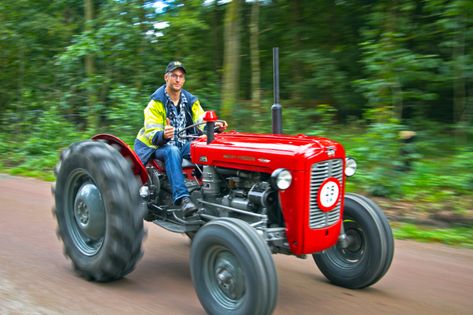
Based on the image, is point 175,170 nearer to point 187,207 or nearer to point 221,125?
point 187,207

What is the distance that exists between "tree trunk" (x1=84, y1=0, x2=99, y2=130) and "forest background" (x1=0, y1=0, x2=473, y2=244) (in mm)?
43

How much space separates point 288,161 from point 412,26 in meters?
7.35

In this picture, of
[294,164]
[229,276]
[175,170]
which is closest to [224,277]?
[229,276]

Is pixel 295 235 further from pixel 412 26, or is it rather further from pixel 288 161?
pixel 412 26

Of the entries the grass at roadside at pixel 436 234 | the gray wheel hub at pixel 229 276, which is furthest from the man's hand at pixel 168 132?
the grass at roadside at pixel 436 234

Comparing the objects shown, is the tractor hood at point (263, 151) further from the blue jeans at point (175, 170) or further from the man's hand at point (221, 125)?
the man's hand at point (221, 125)

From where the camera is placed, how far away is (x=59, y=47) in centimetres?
1593

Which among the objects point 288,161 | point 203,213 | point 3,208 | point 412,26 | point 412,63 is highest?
point 412,26

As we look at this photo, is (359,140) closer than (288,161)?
No

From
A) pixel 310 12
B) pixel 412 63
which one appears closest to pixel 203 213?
pixel 412 63

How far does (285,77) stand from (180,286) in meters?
9.53

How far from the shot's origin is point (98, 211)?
449 cm

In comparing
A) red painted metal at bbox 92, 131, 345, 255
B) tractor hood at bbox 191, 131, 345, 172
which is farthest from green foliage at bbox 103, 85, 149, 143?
red painted metal at bbox 92, 131, 345, 255

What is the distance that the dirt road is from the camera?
3.91 m
